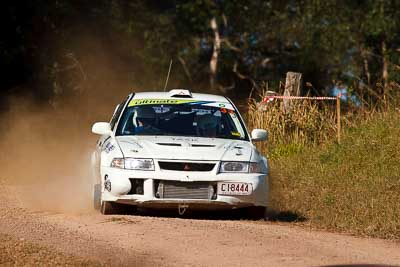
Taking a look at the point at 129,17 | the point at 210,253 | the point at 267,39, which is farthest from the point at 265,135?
the point at 267,39

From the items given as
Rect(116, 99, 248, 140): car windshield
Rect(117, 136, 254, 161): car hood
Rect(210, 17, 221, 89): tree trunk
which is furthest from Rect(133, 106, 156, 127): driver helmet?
Rect(210, 17, 221, 89): tree trunk

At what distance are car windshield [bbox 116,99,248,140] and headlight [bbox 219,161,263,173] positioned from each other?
0.97 m

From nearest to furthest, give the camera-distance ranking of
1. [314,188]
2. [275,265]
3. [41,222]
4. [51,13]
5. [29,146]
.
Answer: [275,265], [41,222], [314,188], [29,146], [51,13]

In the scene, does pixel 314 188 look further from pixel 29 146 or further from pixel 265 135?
pixel 29 146

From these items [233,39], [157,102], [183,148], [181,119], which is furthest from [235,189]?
[233,39]

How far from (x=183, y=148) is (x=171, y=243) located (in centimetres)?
245

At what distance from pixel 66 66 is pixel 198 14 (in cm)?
1911

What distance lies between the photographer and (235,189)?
13.1m

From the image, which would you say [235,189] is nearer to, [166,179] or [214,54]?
[166,179]

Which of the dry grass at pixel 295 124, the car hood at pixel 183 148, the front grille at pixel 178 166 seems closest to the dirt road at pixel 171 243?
the front grille at pixel 178 166

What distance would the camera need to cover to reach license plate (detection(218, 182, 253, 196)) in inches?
513

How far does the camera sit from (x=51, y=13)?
35.2 m

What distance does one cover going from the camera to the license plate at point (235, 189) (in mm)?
13023

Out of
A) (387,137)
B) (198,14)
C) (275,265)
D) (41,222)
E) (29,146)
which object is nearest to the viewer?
(275,265)
